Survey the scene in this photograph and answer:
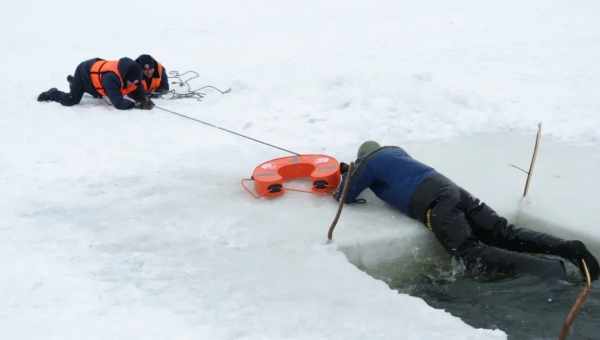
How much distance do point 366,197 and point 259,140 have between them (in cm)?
163

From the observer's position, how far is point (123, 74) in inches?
280

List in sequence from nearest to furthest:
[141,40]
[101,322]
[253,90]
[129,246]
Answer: [101,322] → [129,246] → [253,90] → [141,40]

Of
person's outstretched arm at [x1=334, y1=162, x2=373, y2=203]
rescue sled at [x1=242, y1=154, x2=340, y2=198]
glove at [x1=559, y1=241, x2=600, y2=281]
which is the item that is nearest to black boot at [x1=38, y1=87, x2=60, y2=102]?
rescue sled at [x1=242, y1=154, x2=340, y2=198]

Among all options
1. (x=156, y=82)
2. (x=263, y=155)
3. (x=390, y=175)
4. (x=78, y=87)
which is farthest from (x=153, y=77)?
(x=390, y=175)

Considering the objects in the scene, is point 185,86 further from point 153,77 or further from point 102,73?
point 102,73

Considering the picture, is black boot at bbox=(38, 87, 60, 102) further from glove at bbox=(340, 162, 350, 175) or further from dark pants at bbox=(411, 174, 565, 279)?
dark pants at bbox=(411, 174, 565, 279)

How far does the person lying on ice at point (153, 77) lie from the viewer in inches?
291

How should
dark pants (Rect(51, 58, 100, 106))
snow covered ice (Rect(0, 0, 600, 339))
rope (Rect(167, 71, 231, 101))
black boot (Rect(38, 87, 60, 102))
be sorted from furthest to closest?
rope (Rect(167, 71, 231, 101)) < black boot (Rect(38, 87, 60, 102)) < dark pants (Rect(51, 58, 100, 106)) < snow covered ice (Rect(0, 0, 600, 339))

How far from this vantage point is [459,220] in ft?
14.5

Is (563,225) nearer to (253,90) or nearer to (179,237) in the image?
(179,237)

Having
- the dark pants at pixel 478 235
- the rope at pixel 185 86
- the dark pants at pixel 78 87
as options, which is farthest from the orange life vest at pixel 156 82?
the dark pants at pixel 478 235

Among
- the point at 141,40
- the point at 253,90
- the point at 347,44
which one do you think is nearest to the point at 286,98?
the point at 253,90

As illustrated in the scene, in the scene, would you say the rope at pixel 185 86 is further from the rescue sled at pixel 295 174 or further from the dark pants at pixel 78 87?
the rescue sled at pixel 295 174

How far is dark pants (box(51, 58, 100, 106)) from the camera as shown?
23.6ft
